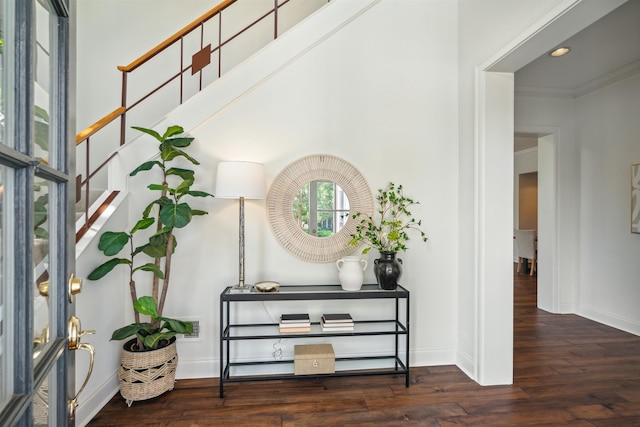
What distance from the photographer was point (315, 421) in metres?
1.99

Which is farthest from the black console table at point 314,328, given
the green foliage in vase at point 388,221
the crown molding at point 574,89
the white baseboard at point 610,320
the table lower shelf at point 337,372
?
the crown molding at point 574,89

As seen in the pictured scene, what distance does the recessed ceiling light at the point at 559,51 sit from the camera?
9.62ft

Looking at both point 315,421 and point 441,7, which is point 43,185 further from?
point 441,7

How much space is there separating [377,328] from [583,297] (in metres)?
3.05

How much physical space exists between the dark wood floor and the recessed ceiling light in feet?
9.01

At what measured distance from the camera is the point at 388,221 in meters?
2.68

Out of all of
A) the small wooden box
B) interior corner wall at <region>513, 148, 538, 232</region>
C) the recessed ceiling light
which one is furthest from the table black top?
interior corner wall at <region>513, 148, 538, 232</region>

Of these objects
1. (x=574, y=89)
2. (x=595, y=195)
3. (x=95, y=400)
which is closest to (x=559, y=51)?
(x=574, y=89)

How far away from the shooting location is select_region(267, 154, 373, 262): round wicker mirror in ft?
8.52

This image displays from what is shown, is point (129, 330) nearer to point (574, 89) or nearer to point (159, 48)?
point (159, 48)

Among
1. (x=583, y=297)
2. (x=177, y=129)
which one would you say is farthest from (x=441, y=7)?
(x=583, y=297)

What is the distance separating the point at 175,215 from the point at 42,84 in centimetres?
140

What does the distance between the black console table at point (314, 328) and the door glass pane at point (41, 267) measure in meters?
1.49

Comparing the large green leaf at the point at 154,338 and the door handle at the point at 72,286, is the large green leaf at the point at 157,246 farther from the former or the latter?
the door handle at the point at 72,286
